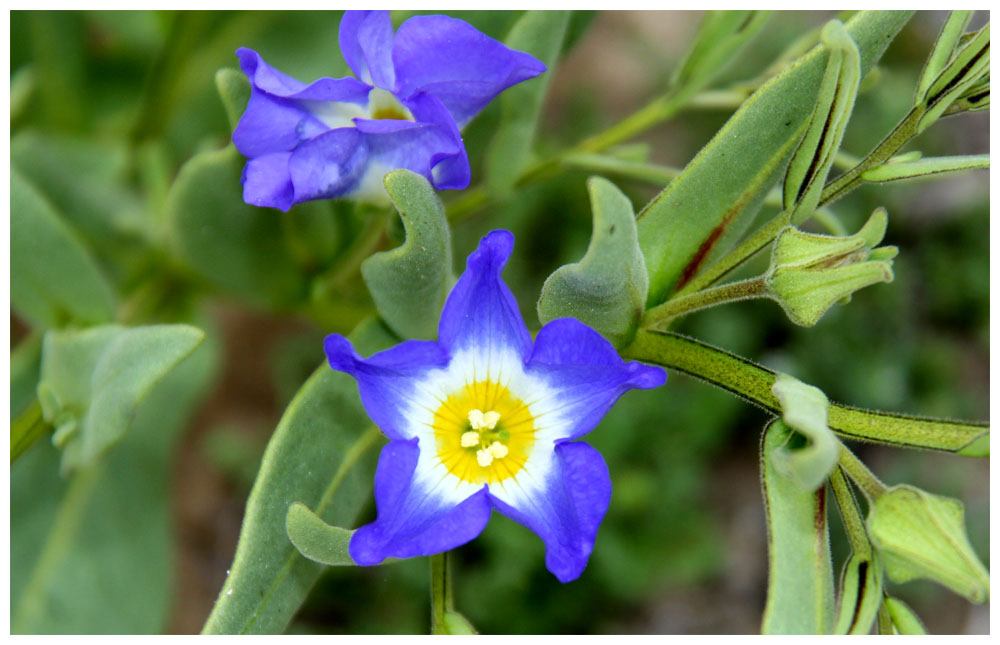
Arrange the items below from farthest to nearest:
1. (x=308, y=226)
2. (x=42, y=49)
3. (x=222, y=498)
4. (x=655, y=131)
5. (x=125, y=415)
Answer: (x=655, y=131), (x=222, y=498), (x=42, y=49), (x=308, y=226), (x=125, y=415)

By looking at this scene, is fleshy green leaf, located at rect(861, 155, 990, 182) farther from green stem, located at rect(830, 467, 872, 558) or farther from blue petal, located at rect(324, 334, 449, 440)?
blue petal, located at rect(324, 334, 449, 440)

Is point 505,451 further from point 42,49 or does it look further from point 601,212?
point 42,49

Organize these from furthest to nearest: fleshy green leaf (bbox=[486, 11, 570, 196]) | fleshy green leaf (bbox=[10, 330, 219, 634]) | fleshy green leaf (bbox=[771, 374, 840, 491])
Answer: fleshy green leaf (bbox=[10, 330, 219, 634]), fleshy green leaf (bbox=[486, 11, 570, 196]), fleshy green leaf (bbox=[771, 374, 840, 491])

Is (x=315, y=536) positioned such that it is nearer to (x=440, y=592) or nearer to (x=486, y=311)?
(x=440, y=592)

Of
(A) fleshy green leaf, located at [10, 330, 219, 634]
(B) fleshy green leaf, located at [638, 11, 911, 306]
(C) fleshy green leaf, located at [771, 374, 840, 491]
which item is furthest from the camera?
(A) fleshy green leaf, located at [10, 330, 219, 634]

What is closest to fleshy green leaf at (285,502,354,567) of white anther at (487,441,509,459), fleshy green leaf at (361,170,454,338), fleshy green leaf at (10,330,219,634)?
white anther at (487,441,509,459)
